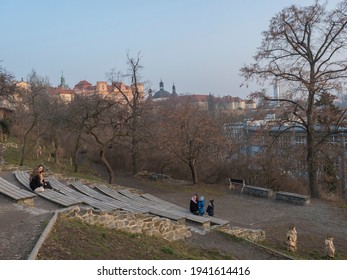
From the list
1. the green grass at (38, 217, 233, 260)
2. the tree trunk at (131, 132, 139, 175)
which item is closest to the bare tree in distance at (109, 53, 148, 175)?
→ the tree trunk at (131, 132, 139, 175)

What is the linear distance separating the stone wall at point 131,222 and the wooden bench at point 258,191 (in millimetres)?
11367

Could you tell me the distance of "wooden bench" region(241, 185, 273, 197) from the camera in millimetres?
21750

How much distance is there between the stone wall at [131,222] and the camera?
9523 mm

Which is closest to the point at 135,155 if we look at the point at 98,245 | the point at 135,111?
the point at 135,111

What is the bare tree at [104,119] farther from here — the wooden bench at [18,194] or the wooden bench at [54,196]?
the wooden bench at [18,194]

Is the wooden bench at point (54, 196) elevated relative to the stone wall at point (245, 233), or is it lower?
elevated

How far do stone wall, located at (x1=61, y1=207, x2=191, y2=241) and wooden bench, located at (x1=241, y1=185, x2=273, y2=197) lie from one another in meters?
11.4

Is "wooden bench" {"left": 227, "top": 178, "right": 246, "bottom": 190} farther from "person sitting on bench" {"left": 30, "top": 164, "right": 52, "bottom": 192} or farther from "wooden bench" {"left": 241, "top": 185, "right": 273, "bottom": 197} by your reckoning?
"person sitting on bench" {"left": 30, "top": 164, "right": 52, "bottom": 192}

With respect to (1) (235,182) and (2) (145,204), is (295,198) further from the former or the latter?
(2) (145,204)

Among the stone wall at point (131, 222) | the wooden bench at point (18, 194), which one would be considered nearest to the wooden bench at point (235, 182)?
the stone wall at point (131, 222)

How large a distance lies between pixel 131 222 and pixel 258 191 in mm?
13691

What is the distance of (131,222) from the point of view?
10148mm

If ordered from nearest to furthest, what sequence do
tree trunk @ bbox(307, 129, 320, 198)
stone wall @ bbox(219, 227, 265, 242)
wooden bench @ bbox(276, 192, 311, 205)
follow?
stone wall @ bbox(219, 227, 265, 242) < wooden bench @ bbox(276, 192, 311, 205) < tree trunk @ bbox(307, 129, 320, 198)
